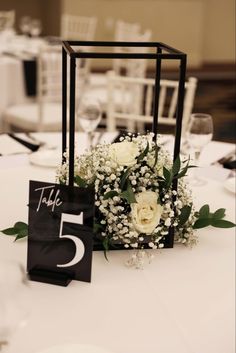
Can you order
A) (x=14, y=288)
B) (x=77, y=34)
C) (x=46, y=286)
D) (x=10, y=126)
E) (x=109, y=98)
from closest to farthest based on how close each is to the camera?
(x=14, y=288) → (x=46, y=286) → (x=109, y=98) → (x=10, y=126) → (x=77, y=34)

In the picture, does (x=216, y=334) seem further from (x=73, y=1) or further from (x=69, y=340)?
(x=73, y=1)

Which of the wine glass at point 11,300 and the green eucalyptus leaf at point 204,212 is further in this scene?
the green eucalyptus leaf at point 204,212

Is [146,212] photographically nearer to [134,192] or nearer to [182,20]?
[134,192]

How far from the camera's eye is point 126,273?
4.07 feet

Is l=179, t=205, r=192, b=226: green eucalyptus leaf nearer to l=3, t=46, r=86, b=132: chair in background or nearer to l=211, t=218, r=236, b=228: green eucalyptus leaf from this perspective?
l=211, t=218, r=236, b=228: green eucalyptus leaf

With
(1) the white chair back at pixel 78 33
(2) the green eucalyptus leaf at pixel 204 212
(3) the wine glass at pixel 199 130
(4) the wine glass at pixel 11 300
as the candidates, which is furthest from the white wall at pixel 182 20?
(4) the wine glass at pixel 11 300

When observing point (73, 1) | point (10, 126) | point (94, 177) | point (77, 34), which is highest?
point (73, 1)

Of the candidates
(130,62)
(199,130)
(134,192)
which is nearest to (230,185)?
(199,130)

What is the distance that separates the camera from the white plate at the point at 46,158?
1879mm

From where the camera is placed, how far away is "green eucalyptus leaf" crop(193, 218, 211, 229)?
1382mm

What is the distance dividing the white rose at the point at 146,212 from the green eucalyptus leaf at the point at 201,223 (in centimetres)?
18

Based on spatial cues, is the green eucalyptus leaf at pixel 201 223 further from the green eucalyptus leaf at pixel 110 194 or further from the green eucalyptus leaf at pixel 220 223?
the green eucalyptus leaf at pixel 110 194

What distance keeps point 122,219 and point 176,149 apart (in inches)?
8.2

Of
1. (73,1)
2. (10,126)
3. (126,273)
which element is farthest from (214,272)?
(73,1)
